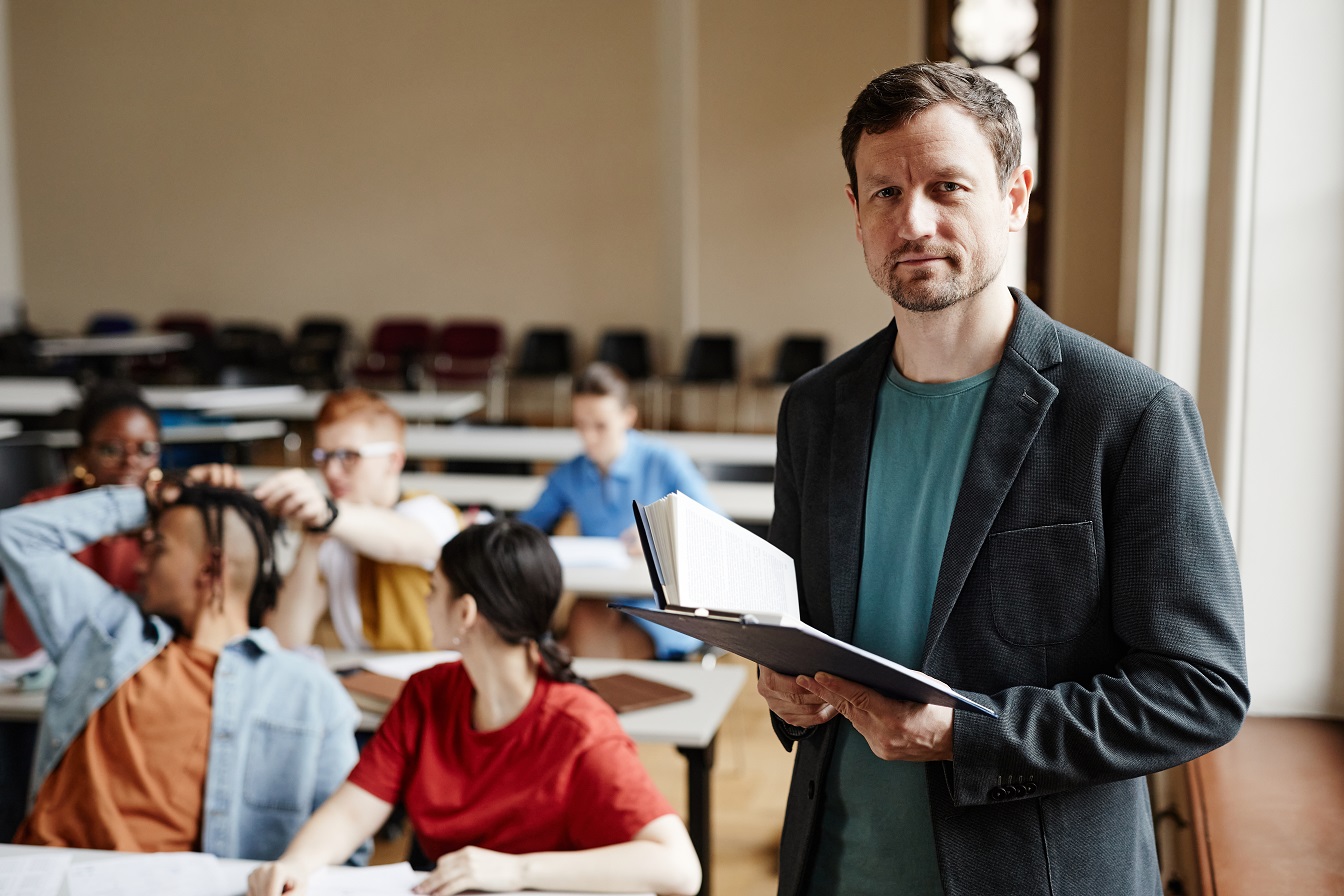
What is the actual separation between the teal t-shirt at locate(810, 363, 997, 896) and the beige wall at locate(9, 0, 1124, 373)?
8370 mm

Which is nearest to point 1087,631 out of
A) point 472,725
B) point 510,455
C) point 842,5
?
point 472,725

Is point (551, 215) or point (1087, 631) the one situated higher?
point (551, 215)

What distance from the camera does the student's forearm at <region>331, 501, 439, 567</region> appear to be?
2.88m

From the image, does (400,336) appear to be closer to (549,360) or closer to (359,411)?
(549,360)

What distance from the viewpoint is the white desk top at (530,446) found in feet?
19.0

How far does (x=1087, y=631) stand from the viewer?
1.25 m

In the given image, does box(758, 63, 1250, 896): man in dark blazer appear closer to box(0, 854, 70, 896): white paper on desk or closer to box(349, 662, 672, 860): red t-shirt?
box(349, 662, 672, 860): red t-shirt

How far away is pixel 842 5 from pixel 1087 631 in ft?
30.7

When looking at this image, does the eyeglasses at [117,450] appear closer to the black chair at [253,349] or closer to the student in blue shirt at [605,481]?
the student in blue shirt at [605,481]

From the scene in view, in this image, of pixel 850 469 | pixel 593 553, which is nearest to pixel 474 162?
pixel 593 553

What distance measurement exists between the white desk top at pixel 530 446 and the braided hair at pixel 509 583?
3416mm

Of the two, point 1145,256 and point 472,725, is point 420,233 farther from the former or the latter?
point 472,725

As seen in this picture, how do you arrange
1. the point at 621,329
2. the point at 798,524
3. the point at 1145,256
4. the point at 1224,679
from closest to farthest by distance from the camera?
the point at 1224,679
the point at 798,524
the point at 1145,256
the point at 621,329

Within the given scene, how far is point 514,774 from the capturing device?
1.90m
